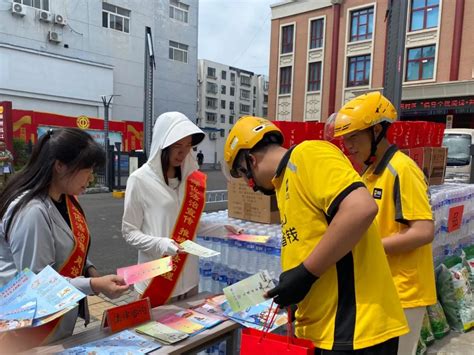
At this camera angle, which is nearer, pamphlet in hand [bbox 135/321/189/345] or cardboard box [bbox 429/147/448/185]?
pamphlet in hand [bbox 135/321/189/345]

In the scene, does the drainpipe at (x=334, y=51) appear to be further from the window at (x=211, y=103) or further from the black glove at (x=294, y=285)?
the window at (x=211, y=103)

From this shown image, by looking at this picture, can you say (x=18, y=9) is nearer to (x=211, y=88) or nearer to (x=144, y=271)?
(x=144, y=271)

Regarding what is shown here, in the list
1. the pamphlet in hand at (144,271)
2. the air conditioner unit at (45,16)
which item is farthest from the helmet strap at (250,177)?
the air conditioner unit at (45,16)

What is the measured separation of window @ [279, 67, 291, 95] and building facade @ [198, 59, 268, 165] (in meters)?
27.2

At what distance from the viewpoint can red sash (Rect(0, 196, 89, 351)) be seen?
150cm

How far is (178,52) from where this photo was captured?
95.4 ft

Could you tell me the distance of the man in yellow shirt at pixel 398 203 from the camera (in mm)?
1761

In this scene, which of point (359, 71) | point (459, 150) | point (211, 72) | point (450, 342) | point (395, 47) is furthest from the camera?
point (211, 72)

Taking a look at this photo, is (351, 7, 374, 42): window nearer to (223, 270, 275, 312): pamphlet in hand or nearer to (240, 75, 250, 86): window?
(223, 270, 275, 312): pamphlet in hand

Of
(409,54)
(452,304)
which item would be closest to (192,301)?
(452,304)

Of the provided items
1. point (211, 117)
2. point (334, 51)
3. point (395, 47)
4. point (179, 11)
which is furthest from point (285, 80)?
point (211, 117)

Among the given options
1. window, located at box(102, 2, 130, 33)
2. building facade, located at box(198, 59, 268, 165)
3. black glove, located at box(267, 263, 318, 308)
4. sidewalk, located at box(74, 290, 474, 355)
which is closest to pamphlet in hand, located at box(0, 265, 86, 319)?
black glove, located at box(267, 263, 318, 308)

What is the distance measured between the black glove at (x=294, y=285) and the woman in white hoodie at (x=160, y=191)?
40.2 inches

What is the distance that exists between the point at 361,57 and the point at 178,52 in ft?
43.2
